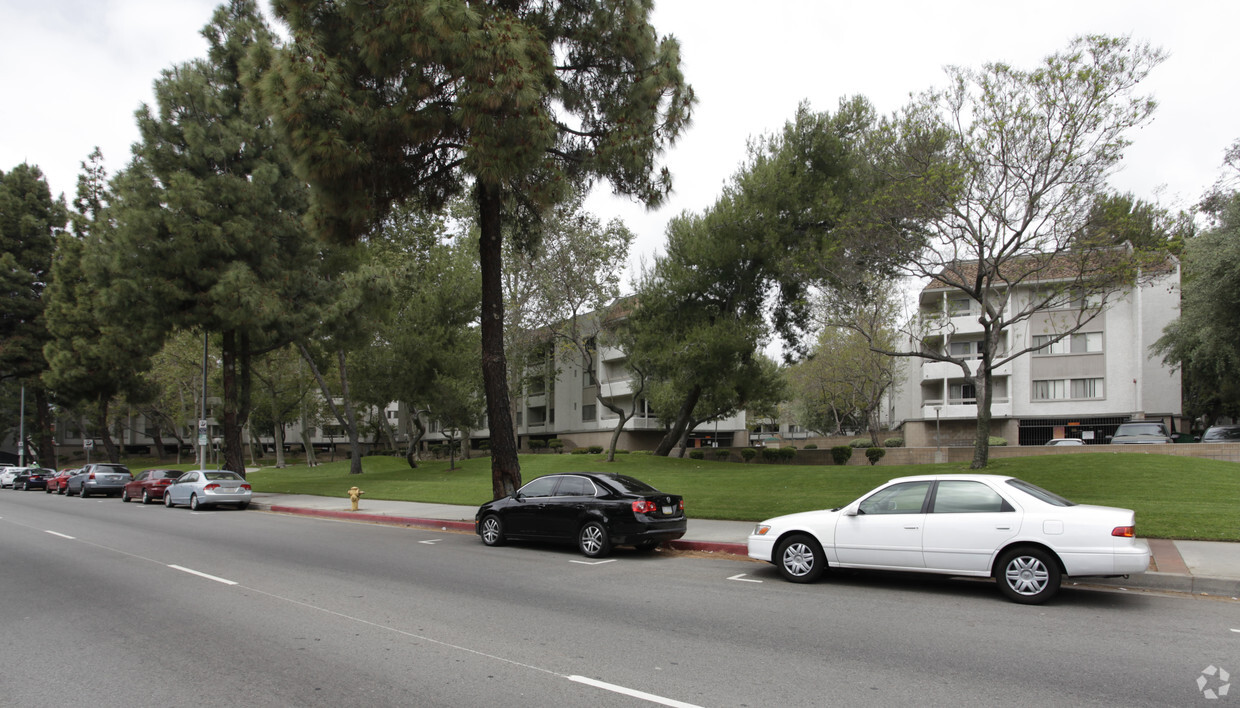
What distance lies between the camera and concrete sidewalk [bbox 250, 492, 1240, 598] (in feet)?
29.0

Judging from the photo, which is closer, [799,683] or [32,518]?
[799,683]

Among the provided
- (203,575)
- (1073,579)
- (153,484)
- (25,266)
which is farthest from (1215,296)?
(25,266)

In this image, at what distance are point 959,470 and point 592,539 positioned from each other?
44.5ft

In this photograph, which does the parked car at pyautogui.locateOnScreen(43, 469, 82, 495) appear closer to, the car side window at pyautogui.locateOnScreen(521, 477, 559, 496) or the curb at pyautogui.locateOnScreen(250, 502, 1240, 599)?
the curb at pyautogui.locateOnScreen(250, 502, 1240, 599)

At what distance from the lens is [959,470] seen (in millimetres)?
21203

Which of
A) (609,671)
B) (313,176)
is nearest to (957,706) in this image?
(609,671)

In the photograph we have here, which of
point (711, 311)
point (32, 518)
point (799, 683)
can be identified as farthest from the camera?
point (711, 311)

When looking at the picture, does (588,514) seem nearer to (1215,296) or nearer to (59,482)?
(1215,296)

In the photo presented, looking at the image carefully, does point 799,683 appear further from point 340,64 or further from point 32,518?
point 32,518

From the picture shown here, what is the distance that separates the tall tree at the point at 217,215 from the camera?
26.0 meters

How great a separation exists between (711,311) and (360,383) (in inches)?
726

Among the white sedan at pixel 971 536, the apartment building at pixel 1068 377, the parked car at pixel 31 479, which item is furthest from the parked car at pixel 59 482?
the apartment building at pixel 1068 377

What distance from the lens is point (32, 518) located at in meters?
20.5

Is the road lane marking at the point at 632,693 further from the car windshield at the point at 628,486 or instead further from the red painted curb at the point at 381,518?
the red painted curb at the point at 381,518
